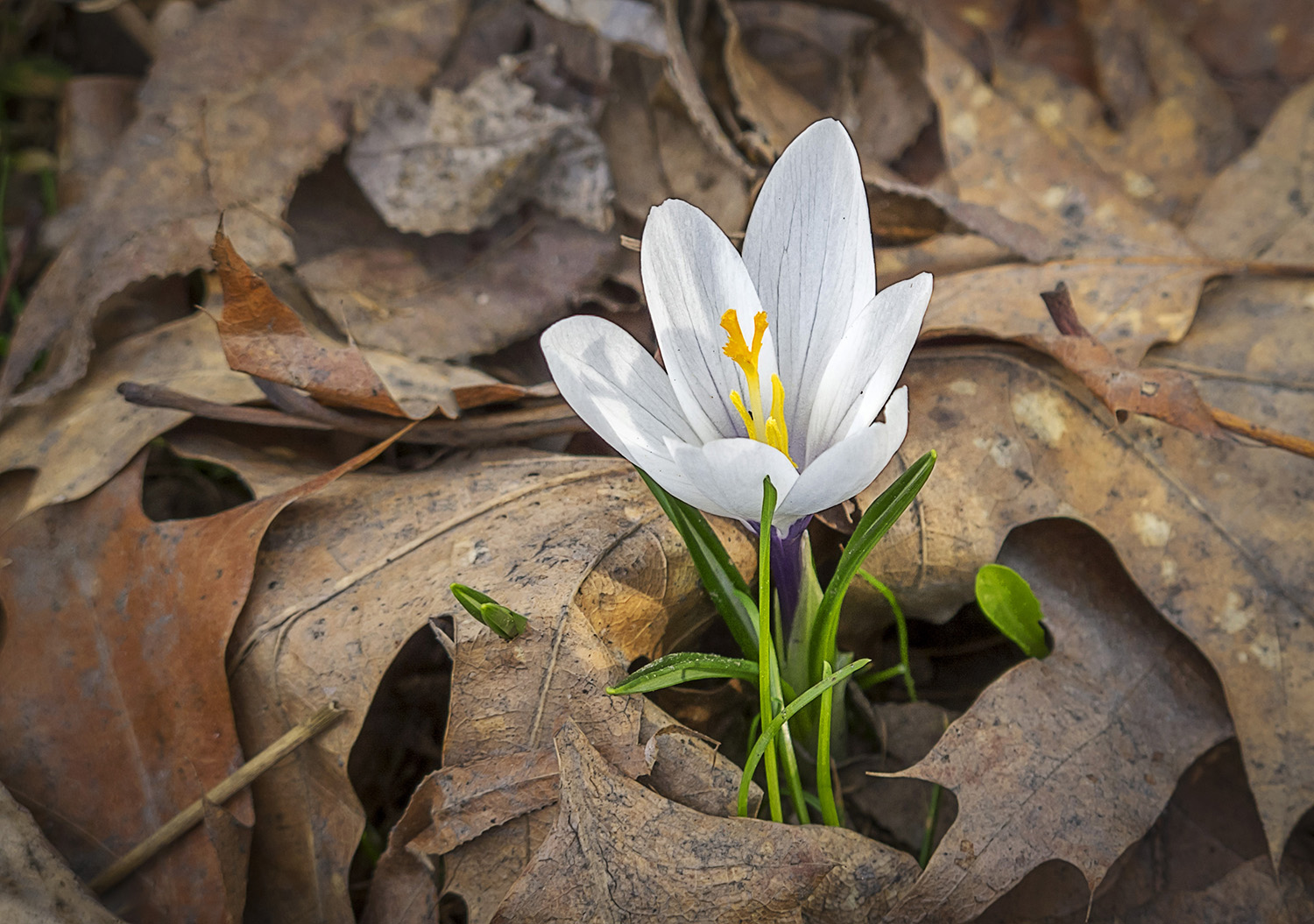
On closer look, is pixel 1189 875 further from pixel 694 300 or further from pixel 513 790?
pixel 694 300

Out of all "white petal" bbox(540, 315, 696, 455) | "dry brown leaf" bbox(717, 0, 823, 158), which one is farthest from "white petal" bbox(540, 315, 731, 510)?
"dry brown leaf" bbox(717, 0, 823, 158)

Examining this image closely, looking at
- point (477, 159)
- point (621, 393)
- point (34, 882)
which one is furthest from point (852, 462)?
point (477, 159)

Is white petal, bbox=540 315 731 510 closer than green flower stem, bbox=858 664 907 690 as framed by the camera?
Yes

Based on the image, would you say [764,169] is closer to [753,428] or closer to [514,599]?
[753,428]

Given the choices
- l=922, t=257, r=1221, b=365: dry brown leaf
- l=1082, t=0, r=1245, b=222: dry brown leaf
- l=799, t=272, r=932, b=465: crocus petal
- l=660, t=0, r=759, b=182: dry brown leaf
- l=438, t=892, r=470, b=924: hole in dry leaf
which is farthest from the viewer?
l=1082, t=0, r=1245, b=222: dry brown leaf

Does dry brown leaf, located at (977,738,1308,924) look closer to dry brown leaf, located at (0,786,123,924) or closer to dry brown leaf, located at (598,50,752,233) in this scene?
dry brown leaf, located at (0,786,123,924)

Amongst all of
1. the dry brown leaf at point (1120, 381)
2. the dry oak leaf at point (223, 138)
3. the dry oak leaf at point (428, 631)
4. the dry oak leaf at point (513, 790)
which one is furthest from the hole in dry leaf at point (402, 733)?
the dry brown leaf at point (1120, 381)
